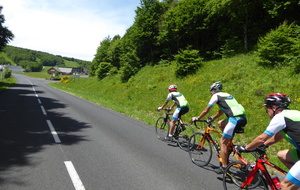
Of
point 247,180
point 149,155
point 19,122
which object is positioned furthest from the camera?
point 19,122

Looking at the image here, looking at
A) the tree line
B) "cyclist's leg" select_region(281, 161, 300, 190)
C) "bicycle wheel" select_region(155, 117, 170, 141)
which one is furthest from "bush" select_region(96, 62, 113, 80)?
"cyclist's leg" select_region(281, 161, 300, 190)

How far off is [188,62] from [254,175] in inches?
647

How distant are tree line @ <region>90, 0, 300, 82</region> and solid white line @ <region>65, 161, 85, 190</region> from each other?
42.2 feet

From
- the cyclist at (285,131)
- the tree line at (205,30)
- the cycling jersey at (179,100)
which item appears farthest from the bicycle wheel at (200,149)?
the tree line at (205,30)

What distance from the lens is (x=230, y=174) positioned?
377 cm

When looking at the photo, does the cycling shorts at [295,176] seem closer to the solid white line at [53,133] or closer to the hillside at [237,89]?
the hillside at [237,89]

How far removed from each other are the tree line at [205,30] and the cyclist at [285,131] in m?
10.4

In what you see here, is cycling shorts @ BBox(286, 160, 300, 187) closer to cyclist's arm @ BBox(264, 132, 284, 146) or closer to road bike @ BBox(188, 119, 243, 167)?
cyclist's arm @ BBox(264, 132, 284, 146)

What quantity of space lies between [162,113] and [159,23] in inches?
838

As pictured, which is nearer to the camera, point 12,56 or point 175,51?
point 175,51

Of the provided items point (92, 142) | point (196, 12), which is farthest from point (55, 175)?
point (196, 12)

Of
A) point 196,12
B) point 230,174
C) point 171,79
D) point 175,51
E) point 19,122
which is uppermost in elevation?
point 196,12

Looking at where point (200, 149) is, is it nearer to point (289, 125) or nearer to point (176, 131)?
point (176, 131)

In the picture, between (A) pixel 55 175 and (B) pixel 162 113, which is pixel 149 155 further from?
(B) pixel 162 113
